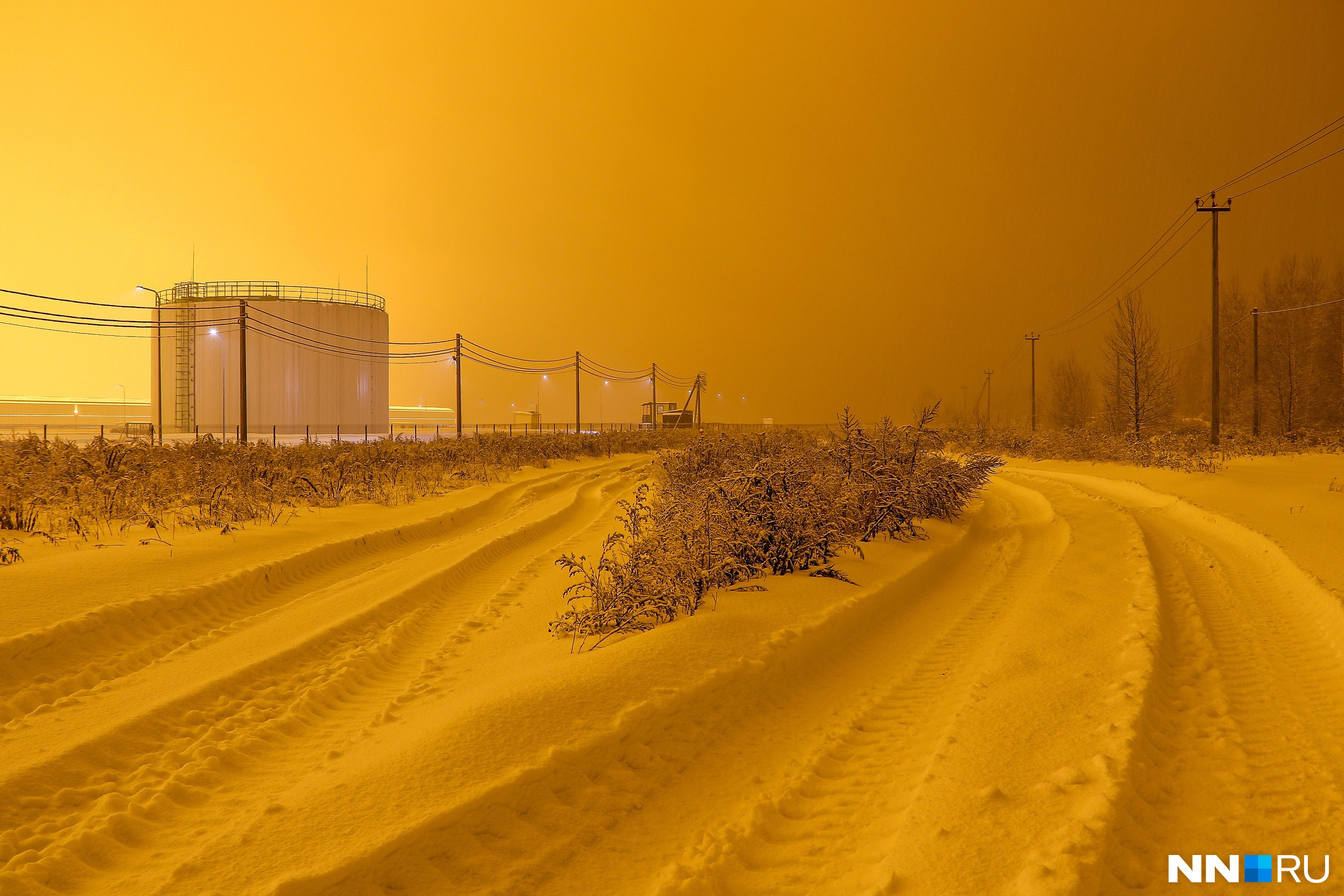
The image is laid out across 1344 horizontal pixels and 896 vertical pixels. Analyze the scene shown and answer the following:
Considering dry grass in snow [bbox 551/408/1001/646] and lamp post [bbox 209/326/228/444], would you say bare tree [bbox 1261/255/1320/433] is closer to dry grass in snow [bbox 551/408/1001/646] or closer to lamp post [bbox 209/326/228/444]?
dry grass in snow [bbox 551/408/1001/646]

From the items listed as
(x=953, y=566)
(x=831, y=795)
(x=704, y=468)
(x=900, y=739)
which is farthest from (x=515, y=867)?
(x=704, y=468)

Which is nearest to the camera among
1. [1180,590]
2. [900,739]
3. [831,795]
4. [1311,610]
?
[831,795]

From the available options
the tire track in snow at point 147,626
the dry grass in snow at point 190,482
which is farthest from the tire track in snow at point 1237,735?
the dry grass in snow at point 190,482

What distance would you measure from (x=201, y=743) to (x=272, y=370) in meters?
51.4

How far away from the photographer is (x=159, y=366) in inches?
1907

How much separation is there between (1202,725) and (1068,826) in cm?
162

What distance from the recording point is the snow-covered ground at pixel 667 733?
2885 millimetres

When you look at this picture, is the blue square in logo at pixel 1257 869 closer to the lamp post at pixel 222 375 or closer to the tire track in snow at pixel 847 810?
the tire track in snow at pixel 847 810

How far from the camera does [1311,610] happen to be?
20.7 feet

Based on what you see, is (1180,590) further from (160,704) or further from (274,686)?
(160,704)

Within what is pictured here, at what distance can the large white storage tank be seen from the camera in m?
48.4

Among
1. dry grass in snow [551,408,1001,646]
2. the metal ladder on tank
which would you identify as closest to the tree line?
dry grass in snow [551,408,1001,646]

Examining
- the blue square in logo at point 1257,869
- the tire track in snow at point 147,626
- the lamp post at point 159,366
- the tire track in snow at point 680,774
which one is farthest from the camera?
the lamp post at point 159,366

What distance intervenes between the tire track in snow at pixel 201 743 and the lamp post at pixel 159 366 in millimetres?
48573
